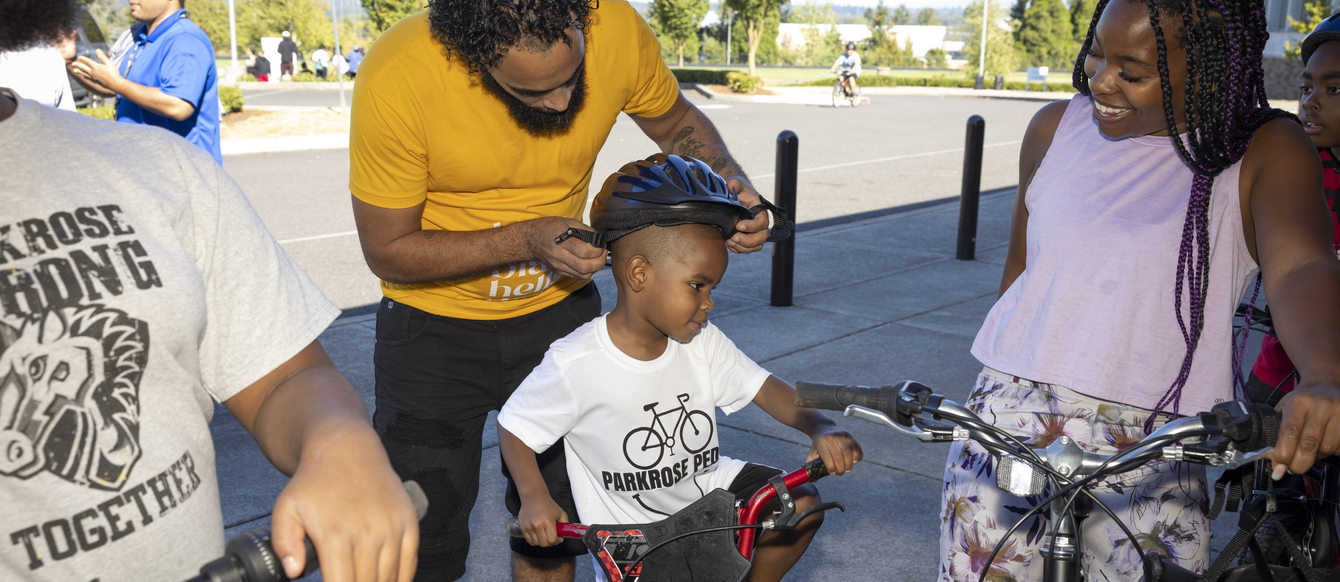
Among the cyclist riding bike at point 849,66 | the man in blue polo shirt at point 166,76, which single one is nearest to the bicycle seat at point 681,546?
the man in blue polo shirt at point 166,76

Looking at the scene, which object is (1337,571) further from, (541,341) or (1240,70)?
(541,341)

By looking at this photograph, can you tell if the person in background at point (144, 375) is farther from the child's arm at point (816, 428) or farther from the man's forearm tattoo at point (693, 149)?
the man's forearm tattoo at point (693, 149)

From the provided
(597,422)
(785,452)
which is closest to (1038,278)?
(597,422)

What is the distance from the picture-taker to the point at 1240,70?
2340 millimetres

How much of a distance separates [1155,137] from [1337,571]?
974 millimetres

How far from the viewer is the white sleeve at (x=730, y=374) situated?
2.83 meters

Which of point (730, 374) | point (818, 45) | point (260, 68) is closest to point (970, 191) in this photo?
point (730, 374)

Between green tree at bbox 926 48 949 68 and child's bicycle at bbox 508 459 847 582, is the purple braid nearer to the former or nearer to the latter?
child's bicycle at bbox 508 459 847 582

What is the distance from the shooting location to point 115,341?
4.75 feet

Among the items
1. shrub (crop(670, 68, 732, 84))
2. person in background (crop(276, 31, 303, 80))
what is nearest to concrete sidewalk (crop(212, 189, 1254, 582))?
shrub (crop(670, 68, 732, 84))

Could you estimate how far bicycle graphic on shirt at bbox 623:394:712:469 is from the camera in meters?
2.69

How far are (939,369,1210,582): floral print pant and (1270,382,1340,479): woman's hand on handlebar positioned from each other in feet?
1.76

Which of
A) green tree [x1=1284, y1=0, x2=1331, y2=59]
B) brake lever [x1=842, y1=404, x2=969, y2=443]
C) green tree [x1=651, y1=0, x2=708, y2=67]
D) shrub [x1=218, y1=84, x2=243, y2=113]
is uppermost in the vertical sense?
green tree [x1=651, y1=0, x2=708, y2=67]

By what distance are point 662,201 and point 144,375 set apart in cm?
129
